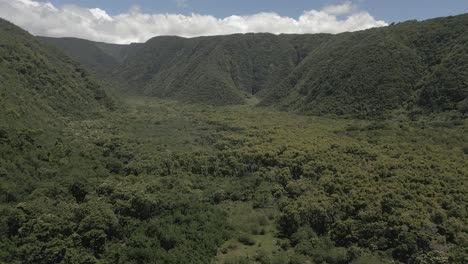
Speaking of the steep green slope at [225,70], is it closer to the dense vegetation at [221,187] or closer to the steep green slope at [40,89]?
the steep green slope at [40,89]

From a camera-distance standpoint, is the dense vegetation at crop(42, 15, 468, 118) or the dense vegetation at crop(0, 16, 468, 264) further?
the dense vegetation at crop(42, 15, 468, 118)

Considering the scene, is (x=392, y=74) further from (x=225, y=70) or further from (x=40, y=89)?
(x=225, y=70)

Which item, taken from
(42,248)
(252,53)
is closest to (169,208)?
(42,248)

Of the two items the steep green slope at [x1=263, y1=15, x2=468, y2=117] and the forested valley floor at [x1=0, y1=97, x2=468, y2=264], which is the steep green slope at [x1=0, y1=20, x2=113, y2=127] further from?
Answer: the steep green slope at [x1=263, y1=15, x2=468, y2=117]

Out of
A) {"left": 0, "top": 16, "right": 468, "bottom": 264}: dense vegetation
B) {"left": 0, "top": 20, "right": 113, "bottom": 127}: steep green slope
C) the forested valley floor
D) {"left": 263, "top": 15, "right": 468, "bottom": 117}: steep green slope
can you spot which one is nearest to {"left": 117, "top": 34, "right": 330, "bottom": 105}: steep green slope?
{"left": 263, "top": 15, "right": 468, "bottom": 117}: steep green slope

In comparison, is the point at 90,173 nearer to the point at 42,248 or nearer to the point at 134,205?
the point at 134,205

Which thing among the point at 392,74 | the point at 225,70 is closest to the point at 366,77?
the point at 392,74

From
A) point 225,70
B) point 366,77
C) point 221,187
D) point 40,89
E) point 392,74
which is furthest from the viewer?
point 225,70

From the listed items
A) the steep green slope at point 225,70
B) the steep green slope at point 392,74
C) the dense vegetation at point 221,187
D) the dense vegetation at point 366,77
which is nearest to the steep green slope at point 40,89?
the dense vegetation at point 221,187
